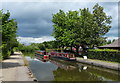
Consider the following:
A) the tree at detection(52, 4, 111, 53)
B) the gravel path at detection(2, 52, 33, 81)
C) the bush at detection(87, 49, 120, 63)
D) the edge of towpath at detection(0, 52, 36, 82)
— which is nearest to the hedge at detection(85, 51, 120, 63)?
the bush at detection(87, 49, 120, 63)

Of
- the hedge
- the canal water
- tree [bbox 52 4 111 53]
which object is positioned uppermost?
tree [bbox 52 4 111 53]

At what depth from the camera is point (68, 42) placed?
43.0 meters

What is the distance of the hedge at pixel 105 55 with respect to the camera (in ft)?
86.5

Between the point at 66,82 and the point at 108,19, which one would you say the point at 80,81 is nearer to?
the point at 66,82

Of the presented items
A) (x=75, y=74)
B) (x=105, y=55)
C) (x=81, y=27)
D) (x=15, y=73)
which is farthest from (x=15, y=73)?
(x=81, y=27)

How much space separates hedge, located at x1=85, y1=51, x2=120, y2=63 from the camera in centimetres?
2636

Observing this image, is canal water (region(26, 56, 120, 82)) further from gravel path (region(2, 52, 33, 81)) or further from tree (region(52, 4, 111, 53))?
tree (region(52, 4, 111, 53))

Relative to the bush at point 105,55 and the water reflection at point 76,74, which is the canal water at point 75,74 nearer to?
the water reflection at point 76,74

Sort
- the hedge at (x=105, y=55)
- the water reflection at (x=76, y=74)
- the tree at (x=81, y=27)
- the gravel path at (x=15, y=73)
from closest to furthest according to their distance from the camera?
the gravel path at (x=15, y=73)
the water reflection at (x=76, y=74)
the hedge at (x=105, y=55)
the tree at (x=81, y=27)

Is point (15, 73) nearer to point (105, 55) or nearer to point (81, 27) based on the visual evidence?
point (105, 55)

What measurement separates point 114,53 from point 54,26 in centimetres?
2625

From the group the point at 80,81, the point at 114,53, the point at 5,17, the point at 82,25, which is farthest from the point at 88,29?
the point at 80,81

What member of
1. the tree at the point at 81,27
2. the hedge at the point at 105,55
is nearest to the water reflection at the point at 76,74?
the hedge at the point at 105,55

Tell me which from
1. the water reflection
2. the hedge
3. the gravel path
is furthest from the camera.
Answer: the hedge
